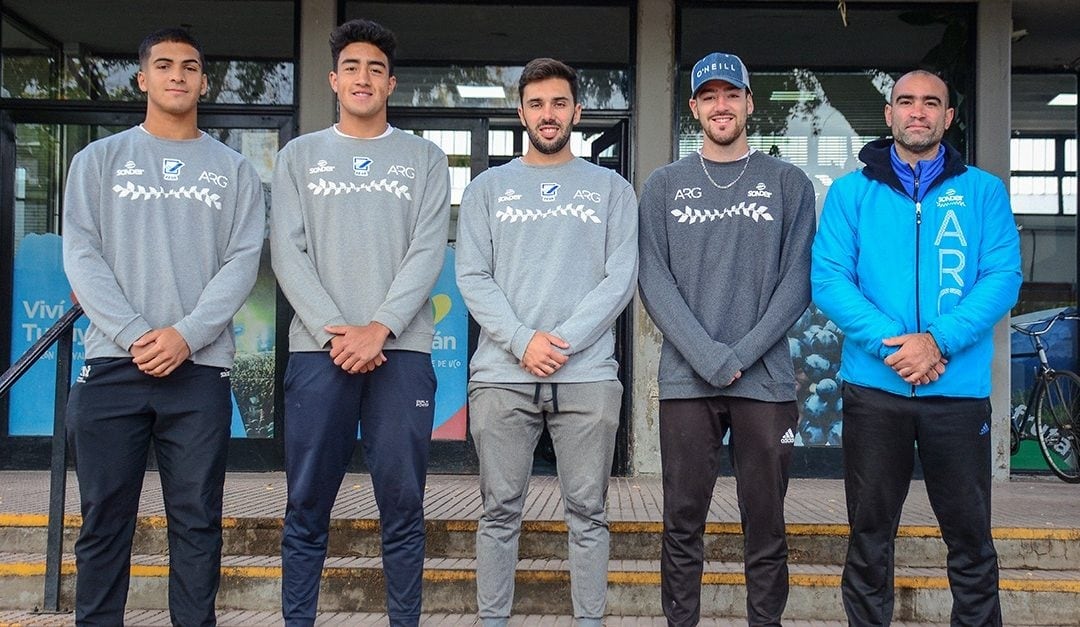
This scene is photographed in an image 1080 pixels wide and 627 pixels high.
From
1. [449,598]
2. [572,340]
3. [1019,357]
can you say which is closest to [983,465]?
[572,340]

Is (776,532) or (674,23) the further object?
(674,23)

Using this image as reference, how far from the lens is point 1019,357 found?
25.7ft

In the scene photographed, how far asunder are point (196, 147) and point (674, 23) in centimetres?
413

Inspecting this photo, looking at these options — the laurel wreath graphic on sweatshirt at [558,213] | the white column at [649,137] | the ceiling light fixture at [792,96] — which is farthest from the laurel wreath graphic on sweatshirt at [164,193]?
the ceiling light fixture at [792,96]

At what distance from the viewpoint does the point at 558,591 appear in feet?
14.9

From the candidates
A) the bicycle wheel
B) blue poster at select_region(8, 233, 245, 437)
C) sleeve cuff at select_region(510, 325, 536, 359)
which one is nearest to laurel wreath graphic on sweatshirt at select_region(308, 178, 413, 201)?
sleeve cuff at select_region(510, 325, 536, 359)

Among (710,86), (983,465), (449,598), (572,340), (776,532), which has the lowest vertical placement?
(449,598)

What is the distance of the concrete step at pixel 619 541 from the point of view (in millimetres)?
4836

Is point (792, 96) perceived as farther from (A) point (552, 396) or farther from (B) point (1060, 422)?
(A) point (552, 396)

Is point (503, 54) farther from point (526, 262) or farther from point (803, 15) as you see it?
point (526, 262)

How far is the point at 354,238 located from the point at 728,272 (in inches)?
53.9

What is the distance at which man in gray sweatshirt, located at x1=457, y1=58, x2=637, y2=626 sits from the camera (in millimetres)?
3533

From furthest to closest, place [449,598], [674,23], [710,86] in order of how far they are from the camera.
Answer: [674,23], [449,598], [710,86]

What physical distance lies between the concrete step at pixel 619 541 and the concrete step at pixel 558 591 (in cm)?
19
